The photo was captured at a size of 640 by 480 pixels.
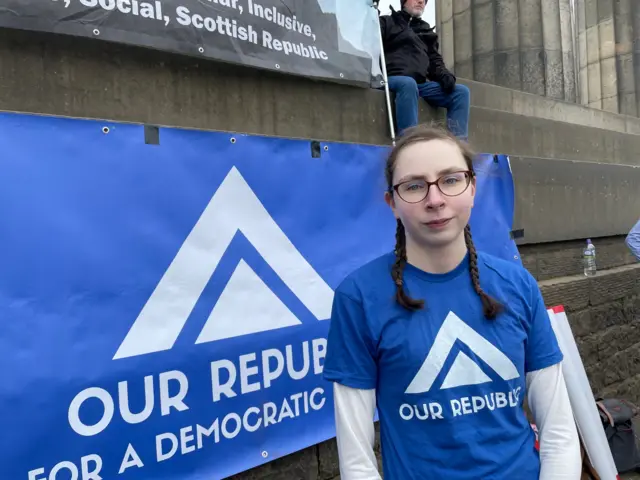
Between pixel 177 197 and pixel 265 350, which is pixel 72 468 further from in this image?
pixel 177 197

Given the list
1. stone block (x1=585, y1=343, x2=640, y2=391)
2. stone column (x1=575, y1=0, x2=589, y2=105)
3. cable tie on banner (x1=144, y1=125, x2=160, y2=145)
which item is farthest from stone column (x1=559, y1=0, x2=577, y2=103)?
cable tie on banner (x1=144, y1=125, x2=160, y2=145)

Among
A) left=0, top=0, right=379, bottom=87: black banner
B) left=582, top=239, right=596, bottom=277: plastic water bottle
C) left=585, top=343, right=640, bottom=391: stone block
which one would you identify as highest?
left=0, top=0, right=379, bottom=87: black banner

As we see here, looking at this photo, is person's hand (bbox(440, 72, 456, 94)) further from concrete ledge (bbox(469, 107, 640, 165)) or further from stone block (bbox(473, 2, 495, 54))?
stone block (bbox(473, 2, 495, 54))

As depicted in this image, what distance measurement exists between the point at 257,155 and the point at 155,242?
0.69 meters

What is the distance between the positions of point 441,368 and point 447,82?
136 inches

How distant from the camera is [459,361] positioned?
52.8 inches

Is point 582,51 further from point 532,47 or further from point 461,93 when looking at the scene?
point 461,93

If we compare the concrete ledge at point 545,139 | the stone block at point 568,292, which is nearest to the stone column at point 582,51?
the concrete ledge at point 545,139

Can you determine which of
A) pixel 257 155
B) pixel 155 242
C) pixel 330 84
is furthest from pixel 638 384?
pixel 155 242

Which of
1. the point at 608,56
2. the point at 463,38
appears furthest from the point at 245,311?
the point at 608,56

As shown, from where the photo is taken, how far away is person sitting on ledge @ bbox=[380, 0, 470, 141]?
4.18 m

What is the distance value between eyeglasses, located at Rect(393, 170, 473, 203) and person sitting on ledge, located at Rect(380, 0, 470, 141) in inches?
104

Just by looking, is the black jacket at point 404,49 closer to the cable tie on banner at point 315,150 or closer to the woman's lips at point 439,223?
the cable tie on banner at point 315,150

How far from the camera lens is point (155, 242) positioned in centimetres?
219
